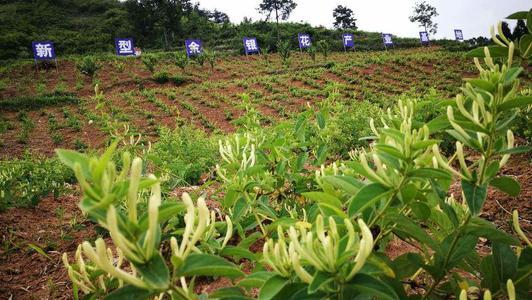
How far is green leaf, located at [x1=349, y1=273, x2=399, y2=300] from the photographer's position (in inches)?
23.3

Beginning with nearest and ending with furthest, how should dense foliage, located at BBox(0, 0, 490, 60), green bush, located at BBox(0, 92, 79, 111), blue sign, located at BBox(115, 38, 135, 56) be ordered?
green bush, located at BBox(0, 92, 79, 111) → blue sign, located at BBox(115, 38, 135, 56) → dense foliage, located at BBox(0, 0, 490, 60)

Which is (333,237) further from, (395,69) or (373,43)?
(373,43)

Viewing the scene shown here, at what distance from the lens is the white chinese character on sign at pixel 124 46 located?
64.6ft

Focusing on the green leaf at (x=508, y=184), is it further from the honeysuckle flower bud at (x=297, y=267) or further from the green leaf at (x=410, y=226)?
the honeysuckle flower bud at (x=297, y=267)

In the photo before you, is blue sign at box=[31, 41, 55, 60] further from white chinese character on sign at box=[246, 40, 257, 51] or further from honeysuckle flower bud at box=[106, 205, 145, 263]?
honeysuckle flower bud at box=[106, 205, 145, 263]

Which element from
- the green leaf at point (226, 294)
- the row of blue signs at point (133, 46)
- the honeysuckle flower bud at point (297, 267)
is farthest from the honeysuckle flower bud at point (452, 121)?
the row of blue signs at point (133, 46)

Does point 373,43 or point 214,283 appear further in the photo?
point 373,43

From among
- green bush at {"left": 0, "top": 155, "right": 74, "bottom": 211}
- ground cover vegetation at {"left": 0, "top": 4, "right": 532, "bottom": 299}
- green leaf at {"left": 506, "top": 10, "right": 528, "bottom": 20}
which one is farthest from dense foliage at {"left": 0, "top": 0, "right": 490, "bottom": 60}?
green leaf at {"left": 506, "top": 10, "right": 528, "bottom": 20}

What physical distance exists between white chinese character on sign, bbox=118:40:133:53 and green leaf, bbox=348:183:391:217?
2119cm

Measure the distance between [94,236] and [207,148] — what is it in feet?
9.28

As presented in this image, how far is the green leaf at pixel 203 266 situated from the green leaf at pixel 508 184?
588mm

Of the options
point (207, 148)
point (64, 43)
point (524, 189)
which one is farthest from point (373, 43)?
point (524, 189)

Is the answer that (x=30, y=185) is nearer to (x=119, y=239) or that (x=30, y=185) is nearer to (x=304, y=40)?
(x=119, y=239)

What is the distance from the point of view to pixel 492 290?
860mm
